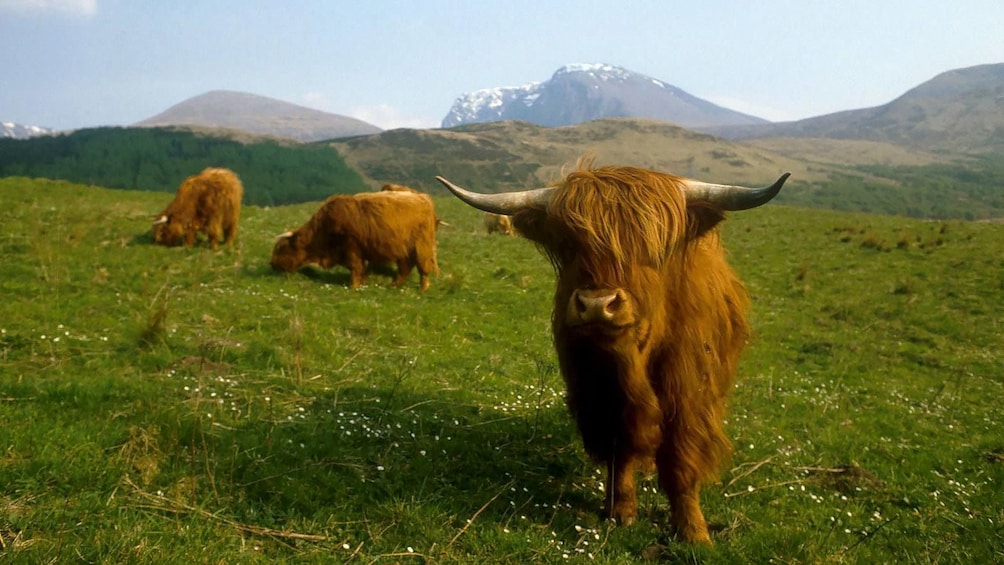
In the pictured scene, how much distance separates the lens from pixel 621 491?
4.91 m

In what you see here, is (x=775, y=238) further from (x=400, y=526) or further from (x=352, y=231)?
(x=400, y=526)

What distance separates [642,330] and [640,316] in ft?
0.47

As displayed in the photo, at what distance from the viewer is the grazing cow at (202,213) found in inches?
618

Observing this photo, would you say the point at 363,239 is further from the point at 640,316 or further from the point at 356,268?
the point at 640,316

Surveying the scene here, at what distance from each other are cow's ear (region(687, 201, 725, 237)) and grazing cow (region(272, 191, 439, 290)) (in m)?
10.1

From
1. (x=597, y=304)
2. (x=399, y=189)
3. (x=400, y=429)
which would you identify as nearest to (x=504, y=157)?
(x=399, y=189)

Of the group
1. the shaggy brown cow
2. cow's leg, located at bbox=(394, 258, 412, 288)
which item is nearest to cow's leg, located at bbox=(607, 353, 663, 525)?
cow's leg, located at bbox=(394, 258, 412, 288)

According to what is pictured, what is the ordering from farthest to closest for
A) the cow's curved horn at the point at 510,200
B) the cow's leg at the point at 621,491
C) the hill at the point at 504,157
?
the hill at the point at 504,157
the cow's leg at the point at 621,491
the cow's curved horn at the point at 510,200

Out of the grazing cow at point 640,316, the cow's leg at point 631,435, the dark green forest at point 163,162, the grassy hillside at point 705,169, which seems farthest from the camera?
the grassy hillside at point 705,169

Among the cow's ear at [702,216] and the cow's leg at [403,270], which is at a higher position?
the cow's ear at [702,216]

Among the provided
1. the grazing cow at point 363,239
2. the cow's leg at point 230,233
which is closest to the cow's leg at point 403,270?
the grazing cow at point 363,239

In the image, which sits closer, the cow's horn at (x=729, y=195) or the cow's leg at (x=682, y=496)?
the cow's horn at (x=729, y=195)

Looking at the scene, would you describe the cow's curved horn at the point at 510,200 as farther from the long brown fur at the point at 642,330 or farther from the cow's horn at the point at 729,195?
the cow's horn at the point at 729,195

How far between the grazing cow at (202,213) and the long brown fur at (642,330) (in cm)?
1379
